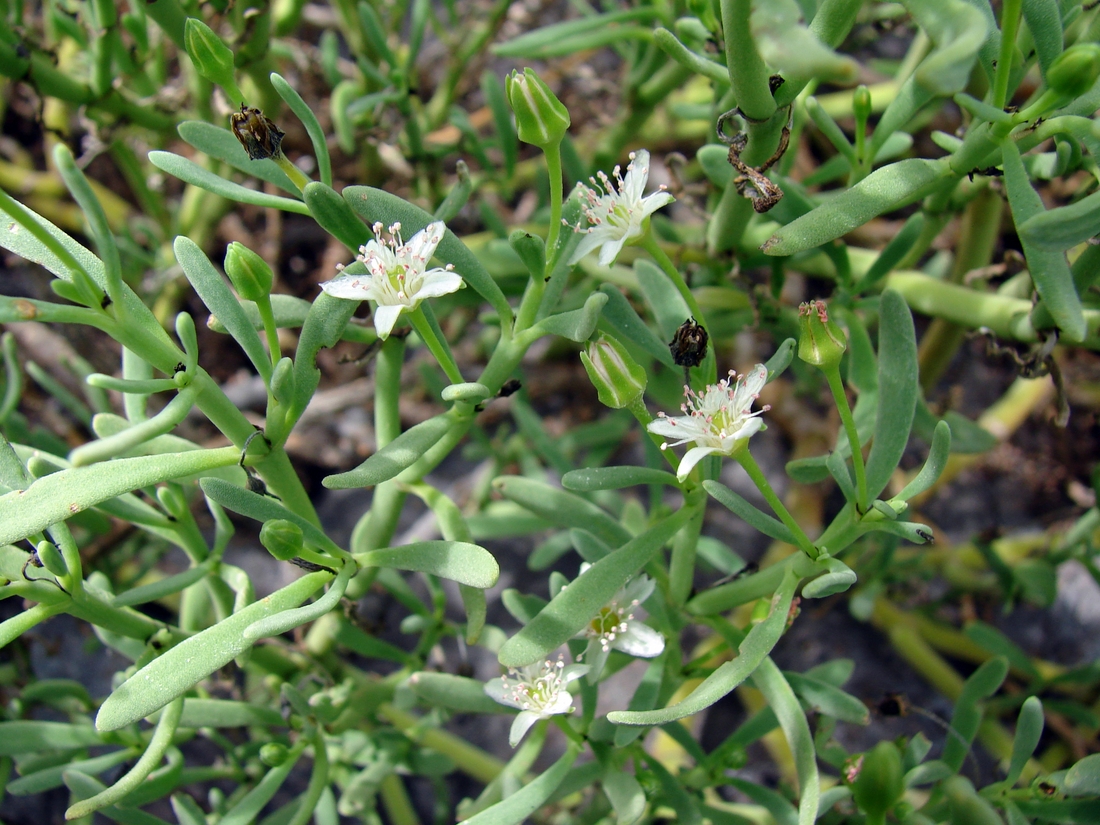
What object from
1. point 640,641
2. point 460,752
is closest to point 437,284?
point 640,641

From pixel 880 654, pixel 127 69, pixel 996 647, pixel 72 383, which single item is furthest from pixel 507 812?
pixel 72 383

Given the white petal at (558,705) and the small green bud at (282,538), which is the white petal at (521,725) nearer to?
the white petal at (558,705)

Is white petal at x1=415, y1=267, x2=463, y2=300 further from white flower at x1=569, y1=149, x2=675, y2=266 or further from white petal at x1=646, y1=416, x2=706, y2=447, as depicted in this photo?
white petal at x1=646, y1=416, x2=706, y2=447

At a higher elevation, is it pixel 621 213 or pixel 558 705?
pixel 621 213

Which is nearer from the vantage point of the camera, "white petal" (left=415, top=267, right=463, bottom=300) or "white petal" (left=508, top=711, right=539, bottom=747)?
"white petal" (left=415, top=267, right=463, bottom=300)

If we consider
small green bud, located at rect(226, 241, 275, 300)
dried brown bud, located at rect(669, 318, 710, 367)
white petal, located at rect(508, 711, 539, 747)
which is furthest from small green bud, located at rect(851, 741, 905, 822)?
small green bud, located at rect(226, 241, 275, 300)

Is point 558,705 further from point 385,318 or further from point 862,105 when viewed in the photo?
point 862,105
